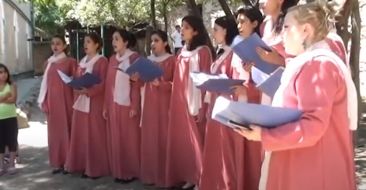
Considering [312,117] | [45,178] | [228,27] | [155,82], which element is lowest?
[45,178]

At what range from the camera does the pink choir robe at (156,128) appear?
6219 mm

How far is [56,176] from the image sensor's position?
7.13 m

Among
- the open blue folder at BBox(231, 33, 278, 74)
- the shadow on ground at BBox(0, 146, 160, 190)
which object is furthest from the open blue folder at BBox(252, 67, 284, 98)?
the shadow on ground at BBox(0, 146, 160, 190)

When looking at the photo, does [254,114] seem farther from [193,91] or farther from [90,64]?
[90,64]

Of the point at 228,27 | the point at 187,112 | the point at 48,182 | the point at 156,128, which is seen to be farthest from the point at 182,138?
the point at 48,182

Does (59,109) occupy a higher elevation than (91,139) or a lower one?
higher

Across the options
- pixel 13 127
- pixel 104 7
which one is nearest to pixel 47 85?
pixel 13 127

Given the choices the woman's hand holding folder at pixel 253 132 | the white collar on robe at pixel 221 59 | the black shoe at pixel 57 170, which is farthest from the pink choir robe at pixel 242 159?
the black shoe at pixel 57 170

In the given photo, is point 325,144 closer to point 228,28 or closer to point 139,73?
point 228,28

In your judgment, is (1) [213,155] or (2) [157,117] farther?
(2) [157,117]

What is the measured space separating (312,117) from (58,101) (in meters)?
4.96

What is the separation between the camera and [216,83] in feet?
15.3

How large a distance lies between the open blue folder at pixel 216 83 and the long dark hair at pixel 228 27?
0.76 metres

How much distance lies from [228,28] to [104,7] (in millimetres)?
15511
